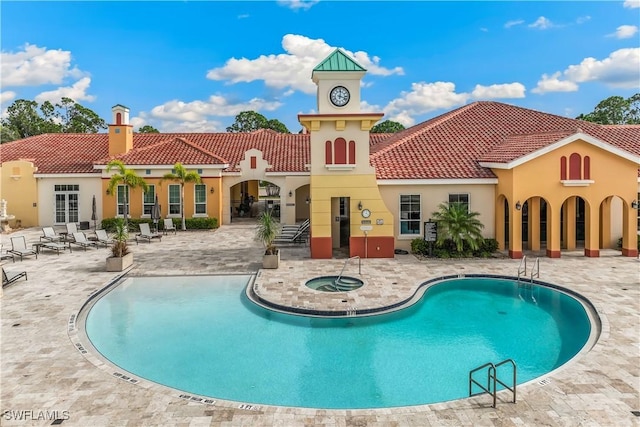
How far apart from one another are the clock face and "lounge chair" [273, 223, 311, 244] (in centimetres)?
736

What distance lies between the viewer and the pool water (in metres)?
8.90

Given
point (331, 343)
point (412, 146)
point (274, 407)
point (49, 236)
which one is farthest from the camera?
point (412, 146)

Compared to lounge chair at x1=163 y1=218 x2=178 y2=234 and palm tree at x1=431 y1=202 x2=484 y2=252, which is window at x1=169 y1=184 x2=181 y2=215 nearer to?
lounge chair at x1=163 y1=218 x2=178 y2=234

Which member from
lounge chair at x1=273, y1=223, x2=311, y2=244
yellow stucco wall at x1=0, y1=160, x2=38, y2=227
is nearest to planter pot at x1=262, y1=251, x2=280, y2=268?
lounge chair at x1=273, y1=223, x2=311, y2=244

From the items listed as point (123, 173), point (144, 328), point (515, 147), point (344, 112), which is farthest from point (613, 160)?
point (123, 173)

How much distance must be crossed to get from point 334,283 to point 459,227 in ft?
23.0

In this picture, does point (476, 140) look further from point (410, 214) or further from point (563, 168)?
point (410, 214)

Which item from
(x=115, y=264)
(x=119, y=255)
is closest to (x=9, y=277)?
(x=115, y=264)

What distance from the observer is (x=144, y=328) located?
40.8 ft

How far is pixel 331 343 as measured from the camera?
11.3 meters

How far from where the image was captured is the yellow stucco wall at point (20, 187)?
3048 centimetres

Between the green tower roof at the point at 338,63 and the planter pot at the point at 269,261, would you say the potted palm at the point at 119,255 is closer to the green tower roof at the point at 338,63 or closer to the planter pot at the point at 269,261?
the planter pot at the point at 269,261

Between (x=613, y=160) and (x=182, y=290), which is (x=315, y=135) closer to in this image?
(x=182, y=290)

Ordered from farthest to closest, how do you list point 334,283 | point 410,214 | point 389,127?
point 389,127, point 410,214, point 334,283
